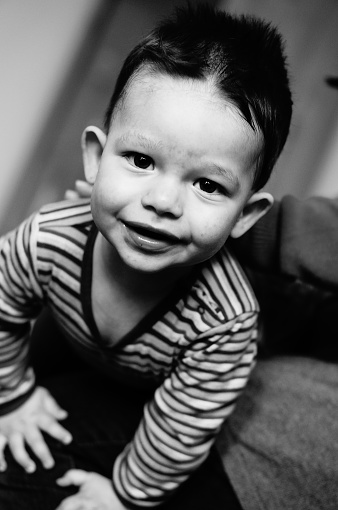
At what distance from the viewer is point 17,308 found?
2.16 feet

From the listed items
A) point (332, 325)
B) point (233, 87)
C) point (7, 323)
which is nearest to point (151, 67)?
point (233, 87)

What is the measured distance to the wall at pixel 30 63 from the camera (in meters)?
0.76

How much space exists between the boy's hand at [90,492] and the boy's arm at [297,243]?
0.31 meters

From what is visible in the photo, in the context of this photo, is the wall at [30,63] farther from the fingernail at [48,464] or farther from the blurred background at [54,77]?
the fingernail at [48,464]

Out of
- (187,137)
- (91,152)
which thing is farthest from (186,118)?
(91,152)

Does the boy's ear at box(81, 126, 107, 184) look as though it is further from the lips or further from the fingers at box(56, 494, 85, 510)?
the fingers at box(56, 494, 85, 510)

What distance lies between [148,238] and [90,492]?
323 mm

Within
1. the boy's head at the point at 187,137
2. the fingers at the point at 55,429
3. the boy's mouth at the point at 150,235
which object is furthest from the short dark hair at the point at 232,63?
the fingers at the point at 55,429

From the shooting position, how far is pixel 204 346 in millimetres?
603

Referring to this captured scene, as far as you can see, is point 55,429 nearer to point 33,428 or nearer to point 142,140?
point 33,428

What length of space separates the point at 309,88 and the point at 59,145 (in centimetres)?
54

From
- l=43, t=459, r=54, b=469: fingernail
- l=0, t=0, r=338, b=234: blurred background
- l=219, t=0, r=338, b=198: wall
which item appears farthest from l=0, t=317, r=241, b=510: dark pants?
l=219, t=0, r=338, b=198: wall

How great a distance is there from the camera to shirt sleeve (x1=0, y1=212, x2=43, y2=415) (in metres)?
0.62

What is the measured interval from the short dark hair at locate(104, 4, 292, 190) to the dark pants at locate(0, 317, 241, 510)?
355mm
